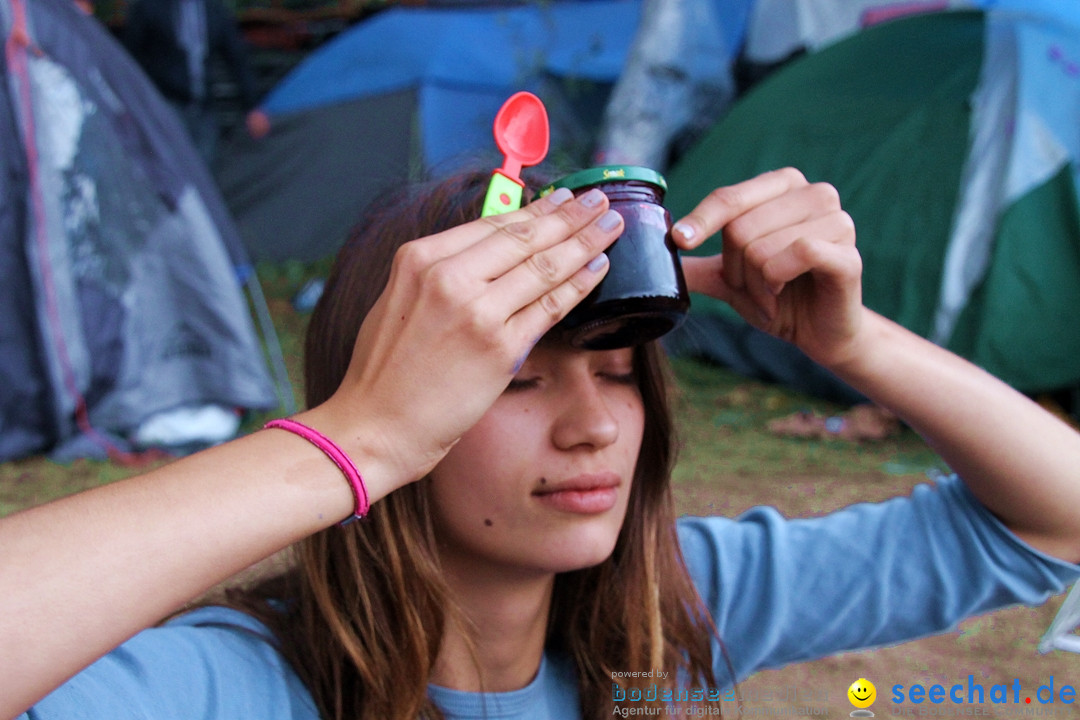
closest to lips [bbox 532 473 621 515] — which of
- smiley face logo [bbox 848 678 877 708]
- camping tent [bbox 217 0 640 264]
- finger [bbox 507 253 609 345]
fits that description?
finger [bbox 507 253 609 345]

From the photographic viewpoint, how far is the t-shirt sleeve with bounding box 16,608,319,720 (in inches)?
35.2

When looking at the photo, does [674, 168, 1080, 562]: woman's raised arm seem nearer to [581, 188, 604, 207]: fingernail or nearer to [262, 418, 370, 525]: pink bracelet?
[581, 188, 604, 207]: fingernail

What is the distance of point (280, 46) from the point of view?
9.90 meters

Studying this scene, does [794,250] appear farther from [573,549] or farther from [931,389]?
[573,549]

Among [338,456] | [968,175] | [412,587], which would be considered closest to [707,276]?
[412,587]

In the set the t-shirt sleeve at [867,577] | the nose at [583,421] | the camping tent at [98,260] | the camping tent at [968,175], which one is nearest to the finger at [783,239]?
the nose at [583,421]

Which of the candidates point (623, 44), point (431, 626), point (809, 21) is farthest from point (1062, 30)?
point (431, 626)

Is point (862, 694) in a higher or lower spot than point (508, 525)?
lower

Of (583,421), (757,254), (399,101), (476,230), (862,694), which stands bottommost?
(862,694)

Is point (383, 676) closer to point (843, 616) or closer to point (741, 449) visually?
point (843, 616)

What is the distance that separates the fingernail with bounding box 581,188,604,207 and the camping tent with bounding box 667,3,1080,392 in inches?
154

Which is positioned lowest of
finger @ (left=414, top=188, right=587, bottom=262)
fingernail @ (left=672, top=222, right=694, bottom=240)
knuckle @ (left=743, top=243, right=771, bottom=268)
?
knuckle @ (left=743, top=243, right=771, bottom=268)

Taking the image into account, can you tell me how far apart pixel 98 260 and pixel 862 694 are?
3.61m

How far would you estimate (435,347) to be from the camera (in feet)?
2.90
